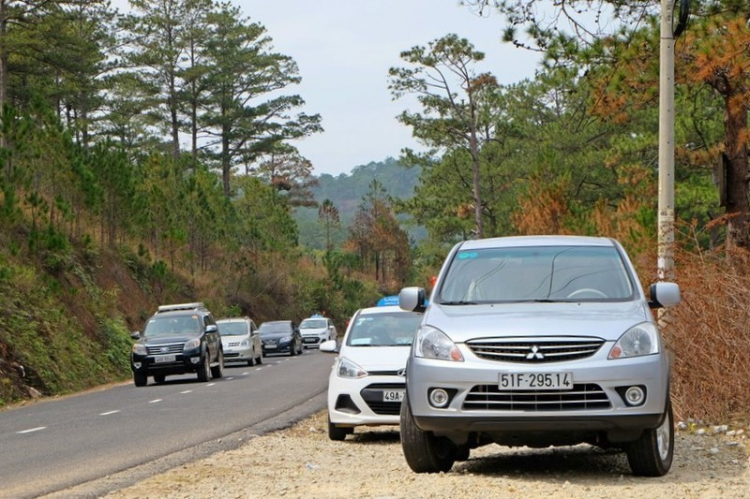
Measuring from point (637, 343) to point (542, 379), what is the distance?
0.79 m

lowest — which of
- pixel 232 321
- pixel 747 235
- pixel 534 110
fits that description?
pixel 232 321

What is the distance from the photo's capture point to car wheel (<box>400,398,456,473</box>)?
386 inches

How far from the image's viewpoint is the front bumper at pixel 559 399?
915 cm

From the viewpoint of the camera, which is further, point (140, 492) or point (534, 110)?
point (534, 110)

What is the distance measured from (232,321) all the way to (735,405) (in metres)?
30.1

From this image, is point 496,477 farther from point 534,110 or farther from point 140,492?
point 534,110

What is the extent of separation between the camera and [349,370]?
14.8 m

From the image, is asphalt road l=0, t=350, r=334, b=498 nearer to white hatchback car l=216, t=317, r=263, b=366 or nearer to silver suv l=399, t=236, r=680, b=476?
silver suv l=399, t=236, r=680, b=476

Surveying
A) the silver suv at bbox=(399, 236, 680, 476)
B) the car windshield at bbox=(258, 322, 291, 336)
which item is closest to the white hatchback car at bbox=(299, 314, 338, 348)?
the car windshield at bbox=(258, 322, 291, 336)

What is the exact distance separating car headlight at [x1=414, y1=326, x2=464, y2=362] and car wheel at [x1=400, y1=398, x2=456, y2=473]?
465 mm

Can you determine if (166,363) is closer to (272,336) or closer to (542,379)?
(272,336)

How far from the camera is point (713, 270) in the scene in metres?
13.7

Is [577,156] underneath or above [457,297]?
above

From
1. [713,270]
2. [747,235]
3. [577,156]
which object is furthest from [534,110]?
[713,270]
